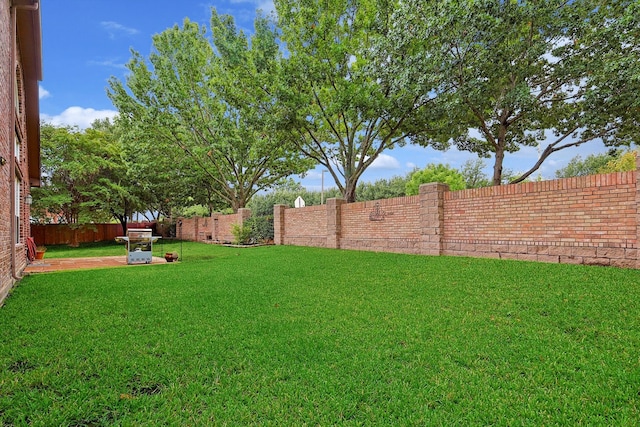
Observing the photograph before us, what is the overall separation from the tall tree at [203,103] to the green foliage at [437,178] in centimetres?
1696

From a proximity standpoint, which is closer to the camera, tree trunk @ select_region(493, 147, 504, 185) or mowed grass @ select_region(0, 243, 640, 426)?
mowed grass @ select_region(0, 243, 640, 426)

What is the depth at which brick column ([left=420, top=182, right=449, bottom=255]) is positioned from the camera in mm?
9461

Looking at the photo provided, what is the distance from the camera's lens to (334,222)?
551 inches

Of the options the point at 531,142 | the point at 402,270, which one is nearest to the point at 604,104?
the point at 531,142

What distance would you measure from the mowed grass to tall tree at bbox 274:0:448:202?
30.1 ft

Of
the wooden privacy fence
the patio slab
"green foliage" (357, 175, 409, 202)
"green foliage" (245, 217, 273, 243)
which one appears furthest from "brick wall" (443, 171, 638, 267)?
"green foliage" (357, 175, 409, 202)

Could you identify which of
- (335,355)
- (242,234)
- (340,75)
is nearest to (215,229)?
(242,234)

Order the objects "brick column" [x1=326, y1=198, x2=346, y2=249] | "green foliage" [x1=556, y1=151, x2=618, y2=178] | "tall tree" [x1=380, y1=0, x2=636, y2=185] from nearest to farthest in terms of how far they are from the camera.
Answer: "tall tree" [x1=380, y1=0, x2=636, y2=185] < "brick column" [x1=326, y1=198, x2=346, y2=249] < "green foliage" [x1=556, y1=151, x2=618, y2=178]

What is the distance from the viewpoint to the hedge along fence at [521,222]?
20.2 feet

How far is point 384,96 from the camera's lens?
519 inches

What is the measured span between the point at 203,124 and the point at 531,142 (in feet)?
56.7

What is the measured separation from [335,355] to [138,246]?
9.71 metres

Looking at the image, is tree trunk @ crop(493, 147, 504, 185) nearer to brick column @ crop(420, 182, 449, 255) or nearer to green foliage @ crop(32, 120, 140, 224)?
brick column @ crop(420, 182, 449, 255)

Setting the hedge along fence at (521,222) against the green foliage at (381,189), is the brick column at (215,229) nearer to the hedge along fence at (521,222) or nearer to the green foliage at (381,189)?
the hedge along fence at (521,222)
